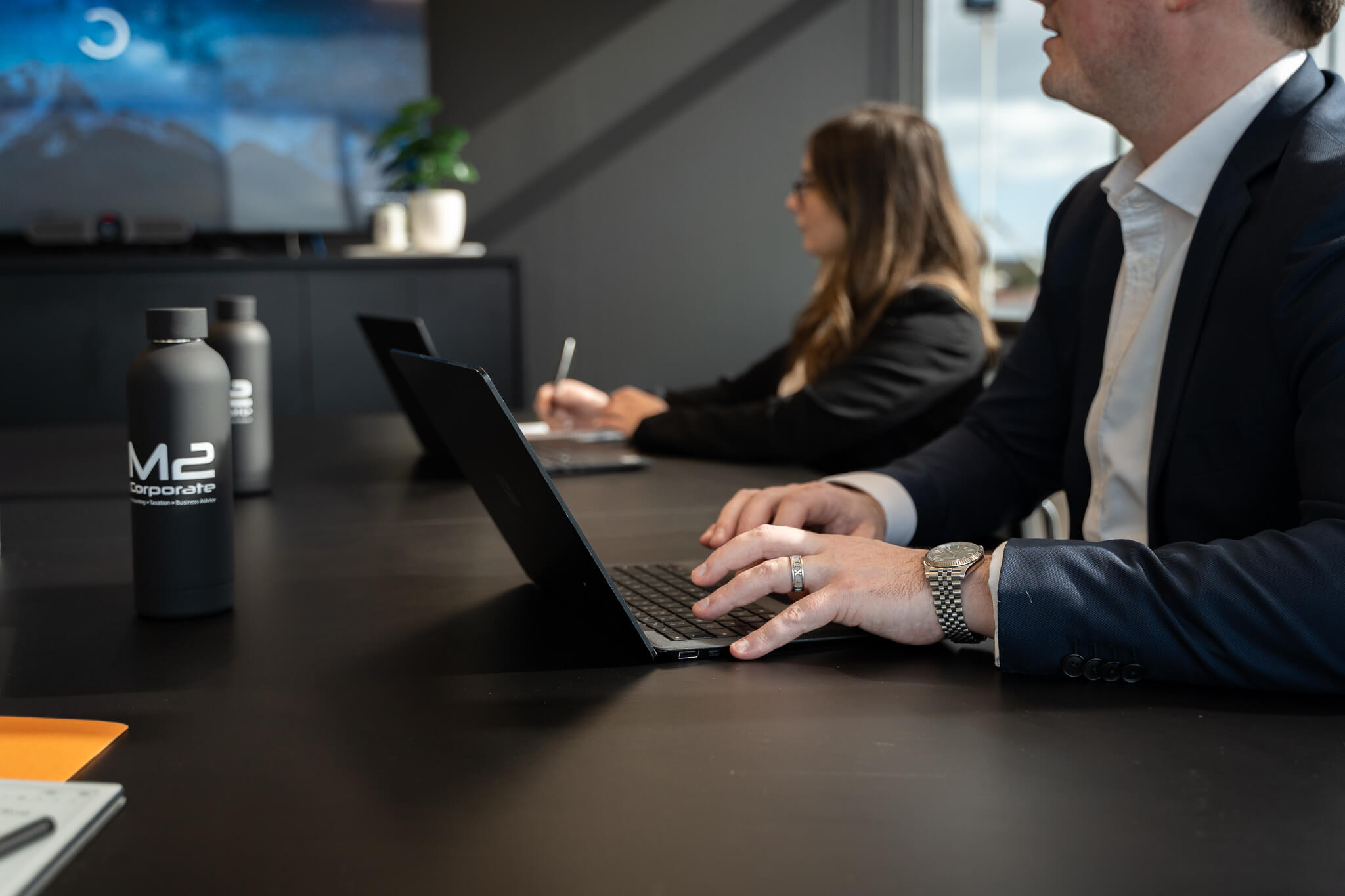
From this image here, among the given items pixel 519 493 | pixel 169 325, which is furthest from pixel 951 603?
pixel 169 325

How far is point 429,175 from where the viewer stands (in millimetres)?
3994

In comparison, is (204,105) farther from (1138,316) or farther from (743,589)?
(743,589)

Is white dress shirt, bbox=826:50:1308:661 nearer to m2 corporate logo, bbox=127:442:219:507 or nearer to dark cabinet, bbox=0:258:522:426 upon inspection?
m2 corporate logo, bbox=127:442:219:507

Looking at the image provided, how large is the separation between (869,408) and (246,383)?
1028 mm

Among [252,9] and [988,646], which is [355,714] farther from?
[252,9]

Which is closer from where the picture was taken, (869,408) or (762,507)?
(762,507)

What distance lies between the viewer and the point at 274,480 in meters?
1.71

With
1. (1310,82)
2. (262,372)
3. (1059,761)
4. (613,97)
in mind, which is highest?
(613,97)

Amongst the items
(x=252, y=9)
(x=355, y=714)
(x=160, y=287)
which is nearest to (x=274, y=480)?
(x=355, y=714)

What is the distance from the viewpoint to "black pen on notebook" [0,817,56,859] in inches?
A: 21.0

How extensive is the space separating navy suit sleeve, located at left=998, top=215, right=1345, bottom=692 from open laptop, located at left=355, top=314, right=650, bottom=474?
0.94m

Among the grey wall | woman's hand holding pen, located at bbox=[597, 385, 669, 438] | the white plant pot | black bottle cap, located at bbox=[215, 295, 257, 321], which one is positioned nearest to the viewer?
black bottle cap, located at bbox=[215, 295, 257, 321]

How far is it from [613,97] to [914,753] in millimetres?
4131

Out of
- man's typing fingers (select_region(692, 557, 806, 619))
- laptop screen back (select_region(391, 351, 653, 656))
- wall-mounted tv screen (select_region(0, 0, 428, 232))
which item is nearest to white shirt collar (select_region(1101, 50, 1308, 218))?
man's typing fingers (select_region(692, 557, 806, 619))
